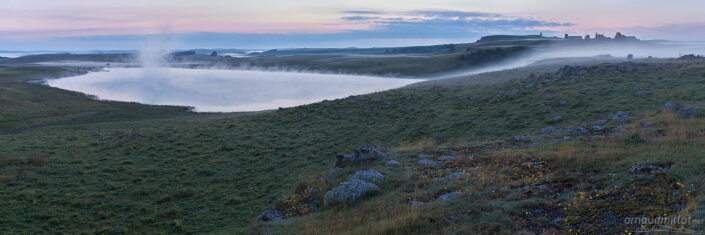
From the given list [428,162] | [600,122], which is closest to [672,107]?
[600,122]

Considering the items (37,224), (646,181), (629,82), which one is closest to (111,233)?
(37,224)

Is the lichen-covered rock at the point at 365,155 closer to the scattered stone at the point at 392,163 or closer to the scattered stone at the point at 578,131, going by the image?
the scattered stone at the point at 392,163

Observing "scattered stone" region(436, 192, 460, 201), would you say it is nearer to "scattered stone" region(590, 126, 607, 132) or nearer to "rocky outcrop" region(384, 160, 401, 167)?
"rocky outcrop" region(384, 160, 401, 167)

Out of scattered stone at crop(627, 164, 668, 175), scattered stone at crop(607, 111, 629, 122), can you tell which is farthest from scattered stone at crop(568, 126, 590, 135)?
scattered stone at crop(627, 164, 668, 175)

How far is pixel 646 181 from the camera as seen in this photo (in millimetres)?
10398

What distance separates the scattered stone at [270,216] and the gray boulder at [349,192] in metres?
1.84

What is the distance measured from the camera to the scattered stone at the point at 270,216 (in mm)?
13833

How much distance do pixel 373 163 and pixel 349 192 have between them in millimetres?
4118

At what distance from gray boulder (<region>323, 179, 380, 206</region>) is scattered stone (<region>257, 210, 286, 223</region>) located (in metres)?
1.84

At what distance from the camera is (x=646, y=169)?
11211 mm

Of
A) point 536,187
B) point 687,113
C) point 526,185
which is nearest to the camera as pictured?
point 536,187

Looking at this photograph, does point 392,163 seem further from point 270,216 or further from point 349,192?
point 270,216

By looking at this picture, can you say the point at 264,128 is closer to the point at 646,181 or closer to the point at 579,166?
the point at 579,166

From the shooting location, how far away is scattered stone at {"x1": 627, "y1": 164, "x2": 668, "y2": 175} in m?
10.9
